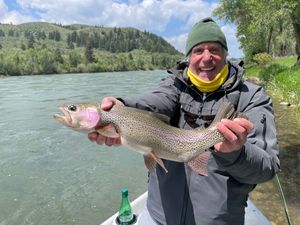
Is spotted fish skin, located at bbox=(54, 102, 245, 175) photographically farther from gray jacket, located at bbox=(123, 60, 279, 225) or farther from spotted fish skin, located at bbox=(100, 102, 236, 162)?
gray jacket, located at bbox=(123, 60, 279, 225)

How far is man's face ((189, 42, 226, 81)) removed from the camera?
123 inches

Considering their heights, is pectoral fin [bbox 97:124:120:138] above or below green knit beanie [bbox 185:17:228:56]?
below

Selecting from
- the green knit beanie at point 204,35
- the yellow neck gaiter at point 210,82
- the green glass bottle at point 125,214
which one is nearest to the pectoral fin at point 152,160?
the yellow neck gaiter at point 210,82

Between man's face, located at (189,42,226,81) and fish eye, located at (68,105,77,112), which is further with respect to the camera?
man's face, located at (189,42,226,81)

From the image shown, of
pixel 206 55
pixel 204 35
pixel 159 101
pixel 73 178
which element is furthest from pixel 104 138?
pixel 73 178

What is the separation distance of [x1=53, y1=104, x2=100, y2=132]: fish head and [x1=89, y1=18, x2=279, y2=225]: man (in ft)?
0.37

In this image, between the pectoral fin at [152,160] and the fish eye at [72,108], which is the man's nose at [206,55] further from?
the fish eye at [72,108]

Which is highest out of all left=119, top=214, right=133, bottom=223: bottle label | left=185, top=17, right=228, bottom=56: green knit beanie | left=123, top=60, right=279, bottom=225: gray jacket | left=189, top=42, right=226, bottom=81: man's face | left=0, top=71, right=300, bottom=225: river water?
left=185, top=17, right=228, bottom=56: green knit beanie

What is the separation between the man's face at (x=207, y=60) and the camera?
313 centimetres

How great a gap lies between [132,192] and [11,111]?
16.6 meters

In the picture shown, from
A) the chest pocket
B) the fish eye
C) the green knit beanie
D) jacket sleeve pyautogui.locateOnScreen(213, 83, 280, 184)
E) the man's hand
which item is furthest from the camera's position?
the green knit beanie

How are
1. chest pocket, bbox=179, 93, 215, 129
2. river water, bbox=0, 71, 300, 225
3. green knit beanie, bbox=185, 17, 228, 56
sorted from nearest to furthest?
chest pocket, bbox=179, 93, 215, 129
green knit beanie, bbox=185, 17, 228, 56
river water, bbox=0, 71, 300, 225

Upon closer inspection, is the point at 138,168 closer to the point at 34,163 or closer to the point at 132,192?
the point at 132,192

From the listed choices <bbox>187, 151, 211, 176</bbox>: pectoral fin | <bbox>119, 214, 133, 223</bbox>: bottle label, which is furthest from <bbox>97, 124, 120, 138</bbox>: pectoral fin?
<bbox>119, 214, 133, 223</bbox>: bottle label
